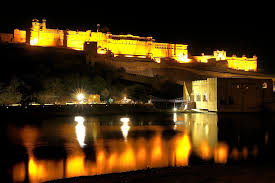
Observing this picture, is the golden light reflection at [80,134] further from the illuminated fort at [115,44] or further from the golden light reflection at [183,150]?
the illuminated fort at [115,44]

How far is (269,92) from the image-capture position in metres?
32.2

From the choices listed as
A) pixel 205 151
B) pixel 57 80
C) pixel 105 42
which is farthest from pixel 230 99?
pixel 105 42

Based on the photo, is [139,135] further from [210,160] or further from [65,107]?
[65,107]

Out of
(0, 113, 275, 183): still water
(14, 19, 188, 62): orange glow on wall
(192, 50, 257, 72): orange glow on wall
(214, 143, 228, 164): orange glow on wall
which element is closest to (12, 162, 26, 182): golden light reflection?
(0, 113, 275, 183): still water

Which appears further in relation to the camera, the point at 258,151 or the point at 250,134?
the point at 250,134

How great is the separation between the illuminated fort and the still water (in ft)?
106

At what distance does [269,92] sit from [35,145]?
25820 millimetres

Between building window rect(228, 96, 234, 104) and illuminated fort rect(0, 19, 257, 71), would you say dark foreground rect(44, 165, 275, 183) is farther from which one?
illuminated fort rect(0, 19, 257, 71)

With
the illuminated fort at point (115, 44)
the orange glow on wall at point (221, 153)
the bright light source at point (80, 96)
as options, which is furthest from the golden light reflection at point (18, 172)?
the illuminated fort at point (115, 44)

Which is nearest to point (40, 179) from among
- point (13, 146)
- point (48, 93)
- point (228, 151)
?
point (13, 146)

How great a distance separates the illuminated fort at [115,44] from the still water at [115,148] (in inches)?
1277

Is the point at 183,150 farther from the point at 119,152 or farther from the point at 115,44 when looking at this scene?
the point at 115,44

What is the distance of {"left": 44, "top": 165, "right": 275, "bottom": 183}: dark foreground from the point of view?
296 inches

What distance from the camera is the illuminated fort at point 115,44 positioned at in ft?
159
